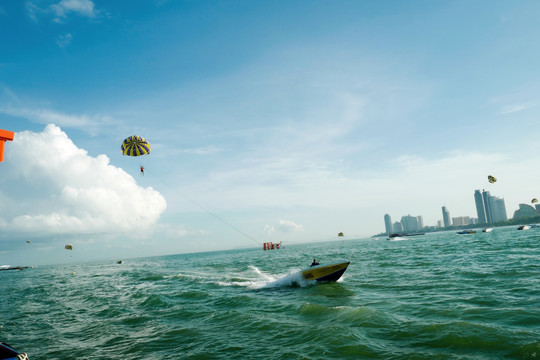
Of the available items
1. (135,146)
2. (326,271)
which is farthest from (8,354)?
(135,146)

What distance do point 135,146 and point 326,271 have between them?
21000 millimetres

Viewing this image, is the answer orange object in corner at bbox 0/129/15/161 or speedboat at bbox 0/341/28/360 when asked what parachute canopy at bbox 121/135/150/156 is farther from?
orange object in corner at bbox 0/129/15/161

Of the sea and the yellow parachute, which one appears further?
the yellow parachute

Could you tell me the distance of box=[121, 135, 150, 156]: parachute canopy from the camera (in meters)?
28.7

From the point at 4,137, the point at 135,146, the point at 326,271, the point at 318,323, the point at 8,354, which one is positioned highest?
the point at 135,146

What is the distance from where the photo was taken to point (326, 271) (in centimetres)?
2367

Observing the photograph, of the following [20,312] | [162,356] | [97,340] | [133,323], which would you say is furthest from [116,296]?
[162,356]

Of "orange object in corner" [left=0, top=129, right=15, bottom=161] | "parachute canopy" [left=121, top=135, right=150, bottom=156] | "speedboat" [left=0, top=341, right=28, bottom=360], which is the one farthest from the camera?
"parachute canopy" [left=121, top=135, right=150, bottom=156]

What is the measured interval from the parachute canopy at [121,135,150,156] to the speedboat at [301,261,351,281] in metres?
18.7

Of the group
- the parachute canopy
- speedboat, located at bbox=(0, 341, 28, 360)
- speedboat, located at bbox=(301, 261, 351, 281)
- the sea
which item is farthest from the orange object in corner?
the parachute canopy

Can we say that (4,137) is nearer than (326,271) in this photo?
Yes

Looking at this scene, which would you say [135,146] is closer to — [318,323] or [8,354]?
[8,354]

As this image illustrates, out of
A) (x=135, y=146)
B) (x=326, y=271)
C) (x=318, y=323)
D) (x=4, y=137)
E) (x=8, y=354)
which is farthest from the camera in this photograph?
(x=135, y=146)

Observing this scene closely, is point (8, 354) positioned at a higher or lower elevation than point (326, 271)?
higher
